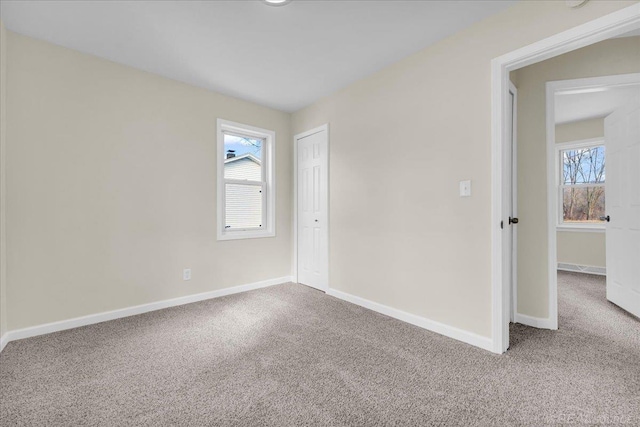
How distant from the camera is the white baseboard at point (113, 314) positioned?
91.7 inches

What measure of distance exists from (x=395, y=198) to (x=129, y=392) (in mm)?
2490

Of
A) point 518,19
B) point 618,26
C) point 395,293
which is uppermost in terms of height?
point 518,19

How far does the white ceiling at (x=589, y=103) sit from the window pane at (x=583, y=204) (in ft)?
4.08

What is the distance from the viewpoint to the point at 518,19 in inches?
78.4

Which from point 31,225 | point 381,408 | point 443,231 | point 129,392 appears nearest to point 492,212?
point 443,231

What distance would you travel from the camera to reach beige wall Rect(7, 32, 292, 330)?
2.36 m

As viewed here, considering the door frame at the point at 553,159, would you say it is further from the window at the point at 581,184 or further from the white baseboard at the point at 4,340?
the white baseboard at the point at 4,340

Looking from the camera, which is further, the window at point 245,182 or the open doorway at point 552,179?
the window at point 245,182

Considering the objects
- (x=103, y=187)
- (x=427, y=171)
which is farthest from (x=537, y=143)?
(x=103, y=187)

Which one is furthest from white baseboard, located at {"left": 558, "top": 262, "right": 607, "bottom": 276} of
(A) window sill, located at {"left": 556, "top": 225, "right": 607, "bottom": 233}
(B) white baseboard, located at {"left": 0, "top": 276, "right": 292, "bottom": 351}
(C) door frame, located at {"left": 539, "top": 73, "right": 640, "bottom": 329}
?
(B) white baseboard, located at {"left": 0, "top": 276, "right": 292, "bottom": 351}

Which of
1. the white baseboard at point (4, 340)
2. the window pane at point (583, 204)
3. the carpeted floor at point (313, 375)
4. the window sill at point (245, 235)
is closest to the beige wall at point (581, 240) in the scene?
the window pane at point (583, 204)

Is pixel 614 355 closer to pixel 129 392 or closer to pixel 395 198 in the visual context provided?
pixel 395 198

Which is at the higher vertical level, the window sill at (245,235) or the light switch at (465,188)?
the light switch at (465,188)

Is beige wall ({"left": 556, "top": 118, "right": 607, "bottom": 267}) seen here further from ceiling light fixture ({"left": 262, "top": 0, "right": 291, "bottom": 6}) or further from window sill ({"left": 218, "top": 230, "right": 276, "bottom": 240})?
ceiling light fixture ({"left": 262, "top": 0, "right": 291, "bottom": 6})
